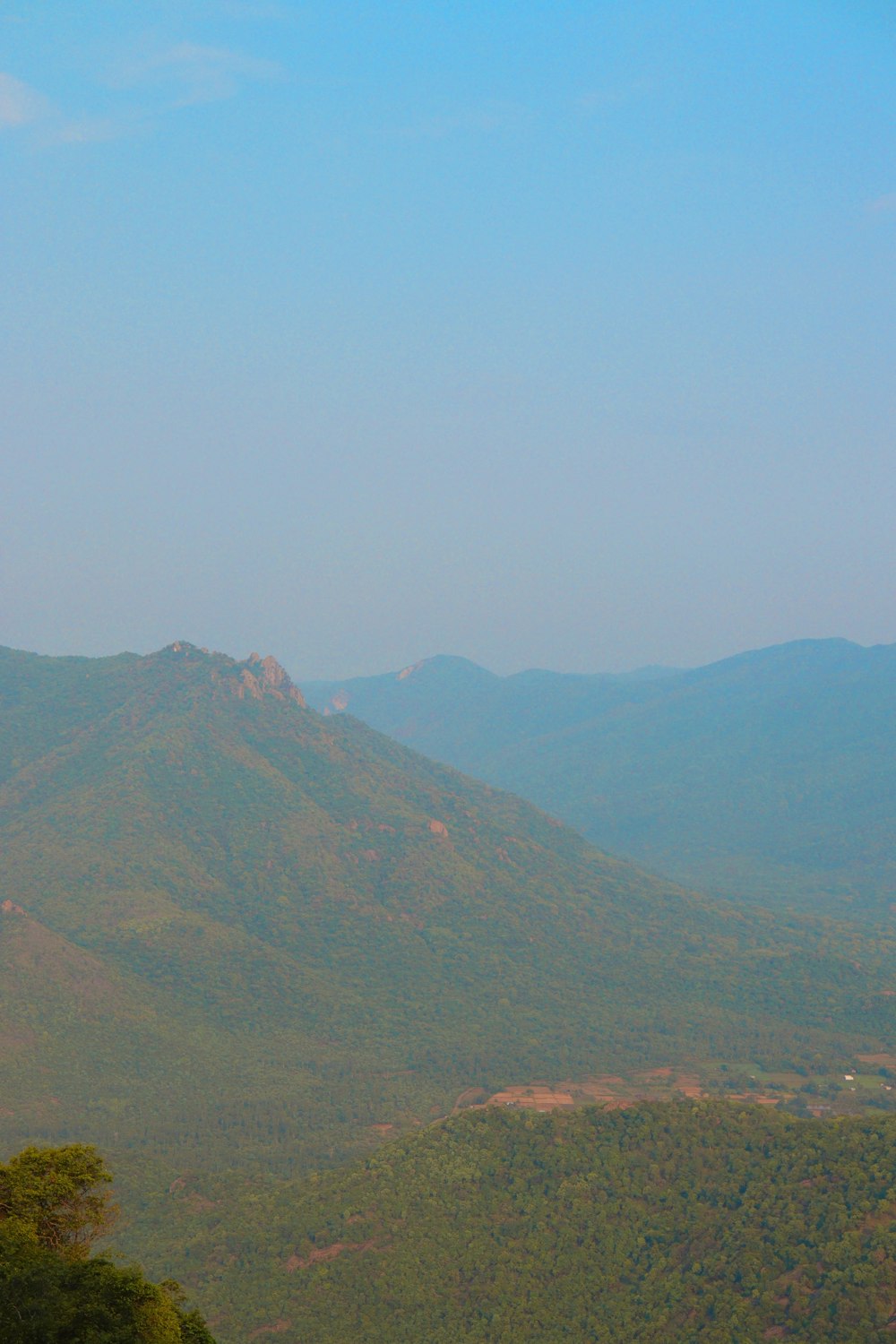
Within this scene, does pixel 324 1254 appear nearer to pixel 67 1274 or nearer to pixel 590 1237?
pixel 590 1237

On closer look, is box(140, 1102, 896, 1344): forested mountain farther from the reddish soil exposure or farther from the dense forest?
the dense forest

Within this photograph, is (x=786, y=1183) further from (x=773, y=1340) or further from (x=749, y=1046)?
(x=749, y=1046)

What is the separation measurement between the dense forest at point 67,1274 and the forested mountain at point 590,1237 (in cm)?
3684

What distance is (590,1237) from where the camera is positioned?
296 ft

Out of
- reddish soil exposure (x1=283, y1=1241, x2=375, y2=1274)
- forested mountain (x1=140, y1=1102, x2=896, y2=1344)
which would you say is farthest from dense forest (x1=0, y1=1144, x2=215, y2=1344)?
reddish soil exposure (x1=283, y1=1241, x2=375, y2=1274)

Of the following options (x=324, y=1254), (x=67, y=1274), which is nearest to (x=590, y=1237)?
(x=324, y=1254)

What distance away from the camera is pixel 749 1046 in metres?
187

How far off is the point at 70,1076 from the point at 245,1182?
169 feet

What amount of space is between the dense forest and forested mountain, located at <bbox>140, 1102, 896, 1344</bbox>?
1450 inches

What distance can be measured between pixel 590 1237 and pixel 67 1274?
2251 inches

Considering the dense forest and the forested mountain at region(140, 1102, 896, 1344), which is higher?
the dense forest

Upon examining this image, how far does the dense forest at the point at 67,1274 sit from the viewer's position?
41.2 metres

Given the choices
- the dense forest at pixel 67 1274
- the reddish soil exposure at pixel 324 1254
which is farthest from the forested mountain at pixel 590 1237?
the dense forest at pixel 67 1274

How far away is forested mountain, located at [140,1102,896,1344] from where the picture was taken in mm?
77375
